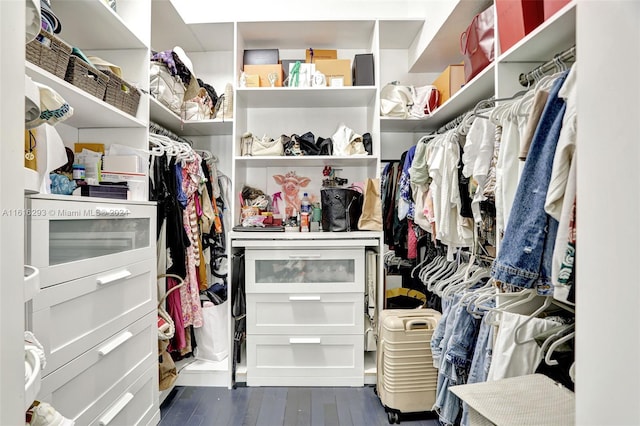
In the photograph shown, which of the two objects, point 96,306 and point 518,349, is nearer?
point 518,349

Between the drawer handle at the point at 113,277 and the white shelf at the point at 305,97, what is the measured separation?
1.43 metres

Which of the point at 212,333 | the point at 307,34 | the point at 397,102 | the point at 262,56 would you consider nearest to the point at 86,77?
the point at 262,56

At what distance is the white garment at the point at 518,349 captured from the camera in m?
1.14

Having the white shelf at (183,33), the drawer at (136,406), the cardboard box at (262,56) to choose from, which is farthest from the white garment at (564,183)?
the white shelf at (183,33)

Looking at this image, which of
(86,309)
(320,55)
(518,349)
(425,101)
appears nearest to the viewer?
(518,349)

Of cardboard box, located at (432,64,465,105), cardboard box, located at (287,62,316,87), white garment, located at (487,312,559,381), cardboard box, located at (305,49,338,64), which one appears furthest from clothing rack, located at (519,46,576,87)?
cardboard box, located at (305,49,338,64)

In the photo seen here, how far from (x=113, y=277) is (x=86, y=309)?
0.55 ft

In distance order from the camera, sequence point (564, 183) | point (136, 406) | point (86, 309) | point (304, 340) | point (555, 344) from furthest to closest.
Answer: point (304, 340) < point (136, 406) < point (86, 309) < point (555, 344) < point (564, 183)

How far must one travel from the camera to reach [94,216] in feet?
4.56

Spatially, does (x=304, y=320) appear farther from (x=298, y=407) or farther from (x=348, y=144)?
(x=348, y=144)

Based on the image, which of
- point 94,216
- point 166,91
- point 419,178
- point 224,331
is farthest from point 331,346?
point 166,91

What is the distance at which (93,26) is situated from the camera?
5.62ft

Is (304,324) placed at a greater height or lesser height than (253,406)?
greater

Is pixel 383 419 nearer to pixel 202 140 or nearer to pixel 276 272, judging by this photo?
pixel 276 272
